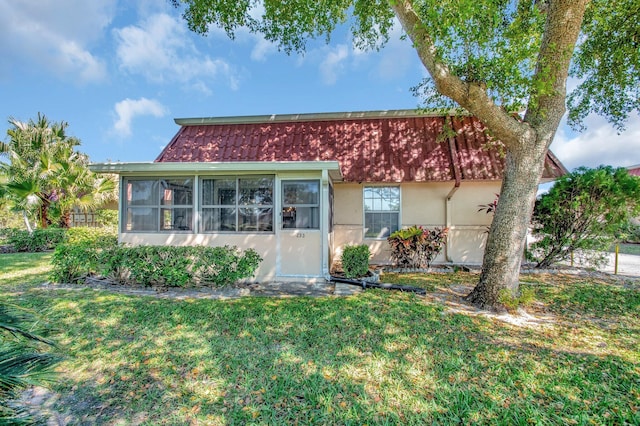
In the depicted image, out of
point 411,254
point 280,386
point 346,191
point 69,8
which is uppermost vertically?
point 69,8

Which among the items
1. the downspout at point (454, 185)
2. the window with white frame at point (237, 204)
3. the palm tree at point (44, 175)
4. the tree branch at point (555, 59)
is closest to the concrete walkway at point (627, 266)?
the downspout at point (454, 185)

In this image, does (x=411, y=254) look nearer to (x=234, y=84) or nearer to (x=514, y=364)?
(x=514, y=364)

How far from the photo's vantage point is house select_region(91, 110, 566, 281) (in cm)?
722

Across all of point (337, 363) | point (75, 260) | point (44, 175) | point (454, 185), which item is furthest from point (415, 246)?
point (44, 175)

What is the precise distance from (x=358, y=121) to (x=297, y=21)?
350 centimetres

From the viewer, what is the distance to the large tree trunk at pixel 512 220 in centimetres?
498

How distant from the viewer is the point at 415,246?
841 centimetres

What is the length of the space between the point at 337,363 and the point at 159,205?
20.5 ft

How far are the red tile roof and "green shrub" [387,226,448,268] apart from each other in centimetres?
158

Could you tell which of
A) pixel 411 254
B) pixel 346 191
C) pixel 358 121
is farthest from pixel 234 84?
pixel 411 254

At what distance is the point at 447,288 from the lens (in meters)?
6.46

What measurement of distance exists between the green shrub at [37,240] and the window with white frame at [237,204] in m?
9.88

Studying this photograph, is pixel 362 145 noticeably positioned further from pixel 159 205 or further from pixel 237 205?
pixel 159 205

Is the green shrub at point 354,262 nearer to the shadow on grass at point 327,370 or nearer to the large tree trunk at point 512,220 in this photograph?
the shadow on grass at point 327,370
